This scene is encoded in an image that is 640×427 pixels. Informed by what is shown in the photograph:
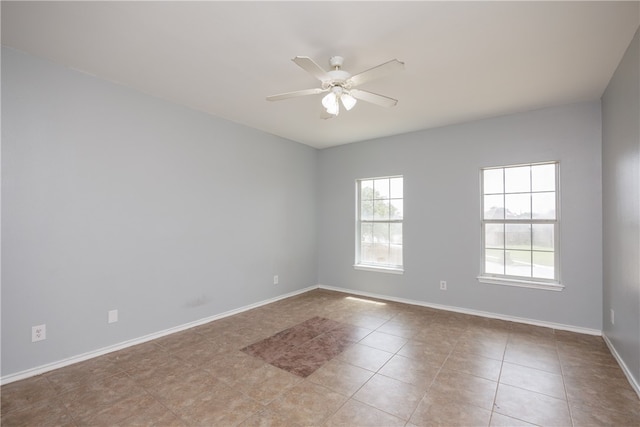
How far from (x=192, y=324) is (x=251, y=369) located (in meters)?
1.34

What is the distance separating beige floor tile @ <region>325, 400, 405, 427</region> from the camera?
1.86 m

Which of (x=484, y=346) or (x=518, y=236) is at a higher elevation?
(x=518, y=236)

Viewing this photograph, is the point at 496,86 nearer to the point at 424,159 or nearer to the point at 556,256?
the point at 424,159

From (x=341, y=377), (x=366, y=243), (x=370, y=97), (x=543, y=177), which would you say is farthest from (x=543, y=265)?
(x=370, y=97)

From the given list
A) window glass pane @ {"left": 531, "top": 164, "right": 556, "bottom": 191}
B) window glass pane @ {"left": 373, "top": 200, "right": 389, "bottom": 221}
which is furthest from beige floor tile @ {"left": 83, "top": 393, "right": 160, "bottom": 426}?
window glass pane @ {"left": 531, "top": 164, "right": 556, "bottom": 191}

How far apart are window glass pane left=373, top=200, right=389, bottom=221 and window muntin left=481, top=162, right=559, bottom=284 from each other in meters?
1.42

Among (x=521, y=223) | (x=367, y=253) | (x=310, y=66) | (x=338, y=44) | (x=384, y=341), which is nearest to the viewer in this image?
(x=310, y=66)

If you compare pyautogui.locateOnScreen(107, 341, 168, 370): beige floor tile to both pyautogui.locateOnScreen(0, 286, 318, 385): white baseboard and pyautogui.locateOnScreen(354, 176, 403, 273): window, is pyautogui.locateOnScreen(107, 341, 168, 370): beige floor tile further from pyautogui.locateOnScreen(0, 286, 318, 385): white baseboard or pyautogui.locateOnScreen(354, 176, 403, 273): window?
pyautogui.locateOnScreen(354, 176, 403, 273): window

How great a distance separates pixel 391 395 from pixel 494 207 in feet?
9.52

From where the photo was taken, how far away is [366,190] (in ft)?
16.8

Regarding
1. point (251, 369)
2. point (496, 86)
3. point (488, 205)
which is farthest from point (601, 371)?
point (251, 369)

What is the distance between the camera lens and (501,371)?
8.15 feet

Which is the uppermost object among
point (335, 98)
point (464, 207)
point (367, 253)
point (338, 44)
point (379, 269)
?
point (338, 44)

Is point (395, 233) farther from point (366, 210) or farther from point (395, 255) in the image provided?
point (366, 210)
